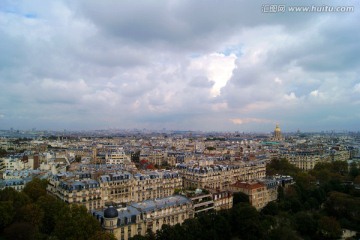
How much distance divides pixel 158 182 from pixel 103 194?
36.1 ft

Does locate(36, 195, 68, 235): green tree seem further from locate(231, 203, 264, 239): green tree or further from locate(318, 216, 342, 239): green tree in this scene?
locate(318, 216, 342, 239): green tree

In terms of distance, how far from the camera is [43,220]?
37344mm

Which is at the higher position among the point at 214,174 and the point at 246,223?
the point at 214,174

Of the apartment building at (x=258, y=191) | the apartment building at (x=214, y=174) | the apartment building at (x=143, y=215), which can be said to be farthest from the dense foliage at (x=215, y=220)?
the apartment building at (x=214, y=174)

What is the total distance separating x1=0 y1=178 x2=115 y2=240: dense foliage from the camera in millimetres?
31000

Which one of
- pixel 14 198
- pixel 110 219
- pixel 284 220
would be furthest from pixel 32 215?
pixel 284 220

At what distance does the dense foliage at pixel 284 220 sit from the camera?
36219 mm

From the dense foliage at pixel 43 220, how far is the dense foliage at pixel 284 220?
19.0ft

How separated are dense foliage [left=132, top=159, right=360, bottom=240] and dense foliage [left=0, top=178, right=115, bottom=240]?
5796 mm

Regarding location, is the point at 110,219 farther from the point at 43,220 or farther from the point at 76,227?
the point at 43,220

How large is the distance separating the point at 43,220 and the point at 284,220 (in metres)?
32.7

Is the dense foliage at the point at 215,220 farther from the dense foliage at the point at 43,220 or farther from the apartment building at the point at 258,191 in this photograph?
the apartment building at the point at 258,191

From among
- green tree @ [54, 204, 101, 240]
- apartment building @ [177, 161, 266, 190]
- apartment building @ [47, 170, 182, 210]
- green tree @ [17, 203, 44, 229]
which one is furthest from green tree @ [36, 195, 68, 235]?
→ apartment building @ [177, 161, 266, 190]

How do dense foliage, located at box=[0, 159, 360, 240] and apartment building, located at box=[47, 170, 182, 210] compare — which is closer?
dense foliage, located at box=[0, 159, 360, 240]
